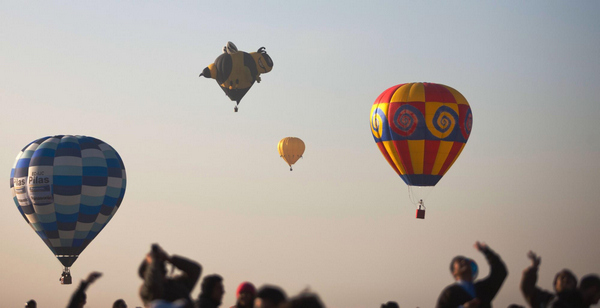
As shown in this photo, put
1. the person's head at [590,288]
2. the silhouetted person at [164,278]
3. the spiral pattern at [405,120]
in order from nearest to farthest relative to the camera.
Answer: the silhouetted person at [164,278], the person's head at [590,288], the spiral pattern at [405,120]

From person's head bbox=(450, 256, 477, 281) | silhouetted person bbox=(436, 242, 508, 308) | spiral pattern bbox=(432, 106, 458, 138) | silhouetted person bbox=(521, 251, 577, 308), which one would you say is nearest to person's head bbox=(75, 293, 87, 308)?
silhouetted person bbox=(436, 242, 508, 308)

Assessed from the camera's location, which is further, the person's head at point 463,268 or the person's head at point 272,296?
the person's head at point 463,268

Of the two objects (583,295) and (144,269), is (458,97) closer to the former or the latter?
(583,295)

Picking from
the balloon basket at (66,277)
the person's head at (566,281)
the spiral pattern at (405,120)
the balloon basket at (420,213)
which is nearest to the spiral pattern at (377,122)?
the spiral pattern at (405,120)

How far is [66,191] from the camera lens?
119 feet

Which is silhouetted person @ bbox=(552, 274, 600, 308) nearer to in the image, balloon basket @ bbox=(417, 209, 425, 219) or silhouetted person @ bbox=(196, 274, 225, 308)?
silhouetted person @ bbox=(196, 274, 225, 308)

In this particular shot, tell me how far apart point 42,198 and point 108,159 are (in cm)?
314

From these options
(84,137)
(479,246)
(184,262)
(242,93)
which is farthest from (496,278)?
(242,93)

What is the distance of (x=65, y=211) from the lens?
36312 mm

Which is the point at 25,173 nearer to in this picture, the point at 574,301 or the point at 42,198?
the point at 42,198

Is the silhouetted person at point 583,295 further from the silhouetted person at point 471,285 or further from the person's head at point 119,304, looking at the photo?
the person's head at point 119,304

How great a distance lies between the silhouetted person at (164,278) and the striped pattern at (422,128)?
1115 inches

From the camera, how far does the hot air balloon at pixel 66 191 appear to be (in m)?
36.4

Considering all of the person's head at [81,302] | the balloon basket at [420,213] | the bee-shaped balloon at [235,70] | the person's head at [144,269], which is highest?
the bee-shaped balloon at [235,70]
